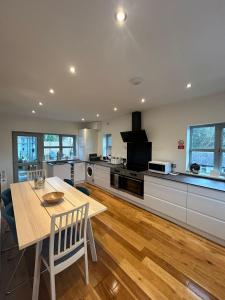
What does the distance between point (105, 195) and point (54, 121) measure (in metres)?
3.29

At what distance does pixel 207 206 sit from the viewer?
227 cm

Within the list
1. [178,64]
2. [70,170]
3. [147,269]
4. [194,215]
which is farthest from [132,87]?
[70,170]

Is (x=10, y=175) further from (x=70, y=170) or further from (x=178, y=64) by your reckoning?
(x=178, y=64)

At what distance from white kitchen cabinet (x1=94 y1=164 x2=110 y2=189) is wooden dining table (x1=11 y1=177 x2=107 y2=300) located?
72.2 inches

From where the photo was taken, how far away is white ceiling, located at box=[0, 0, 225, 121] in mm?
1002

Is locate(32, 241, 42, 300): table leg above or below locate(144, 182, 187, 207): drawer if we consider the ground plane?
below

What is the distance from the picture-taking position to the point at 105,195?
13.6 ft

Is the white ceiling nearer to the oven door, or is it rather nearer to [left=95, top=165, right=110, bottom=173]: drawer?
the oven door

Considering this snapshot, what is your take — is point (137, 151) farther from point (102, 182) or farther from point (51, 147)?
point (51, 147)

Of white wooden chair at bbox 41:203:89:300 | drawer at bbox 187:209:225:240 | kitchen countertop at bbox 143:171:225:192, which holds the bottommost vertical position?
drawer at bbox 187:209:225:240

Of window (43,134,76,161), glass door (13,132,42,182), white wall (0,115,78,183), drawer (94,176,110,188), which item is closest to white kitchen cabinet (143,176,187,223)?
drawer (94,176,110,188)

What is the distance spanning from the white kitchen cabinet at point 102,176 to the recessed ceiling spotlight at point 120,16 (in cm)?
362

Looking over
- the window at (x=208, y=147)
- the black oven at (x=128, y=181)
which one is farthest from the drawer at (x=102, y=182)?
the window at (x=208, y=147)

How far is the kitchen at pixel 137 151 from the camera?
1.15 meters
